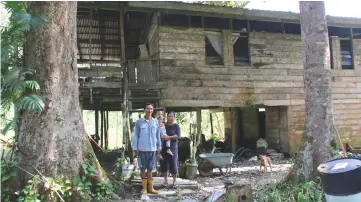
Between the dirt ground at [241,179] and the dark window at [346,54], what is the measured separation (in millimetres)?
4728

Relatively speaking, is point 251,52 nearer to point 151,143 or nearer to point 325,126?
point 325,126

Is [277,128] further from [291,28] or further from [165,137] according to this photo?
[165,137]

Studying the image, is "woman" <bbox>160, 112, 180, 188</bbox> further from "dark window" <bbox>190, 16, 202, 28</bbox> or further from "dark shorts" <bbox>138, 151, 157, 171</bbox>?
"dark window" <bbox>190, 16, 202, 28</bbox>

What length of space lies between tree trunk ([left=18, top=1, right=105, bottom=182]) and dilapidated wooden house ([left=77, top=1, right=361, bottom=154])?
4042 millimetres

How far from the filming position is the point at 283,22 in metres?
12.9

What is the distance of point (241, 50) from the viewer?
41.4 feet

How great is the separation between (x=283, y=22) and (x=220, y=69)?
312 centimetres

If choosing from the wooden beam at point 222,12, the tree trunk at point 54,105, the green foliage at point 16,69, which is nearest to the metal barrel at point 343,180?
the tree trunk at point 54,105

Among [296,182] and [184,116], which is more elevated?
[184,116]

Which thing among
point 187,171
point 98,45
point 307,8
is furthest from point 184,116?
point 307,8

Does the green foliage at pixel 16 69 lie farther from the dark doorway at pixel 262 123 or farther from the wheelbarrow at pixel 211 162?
Result: the dark doorway at pixel 262 123

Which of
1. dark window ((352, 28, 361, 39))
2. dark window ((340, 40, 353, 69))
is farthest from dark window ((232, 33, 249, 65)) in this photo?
dark window ((352, 28, 361, 39))

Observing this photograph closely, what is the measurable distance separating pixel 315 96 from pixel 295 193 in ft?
5.97

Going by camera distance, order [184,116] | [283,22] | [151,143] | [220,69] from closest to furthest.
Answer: [151,143] → [220,69] → [283,22] → [184,116]
